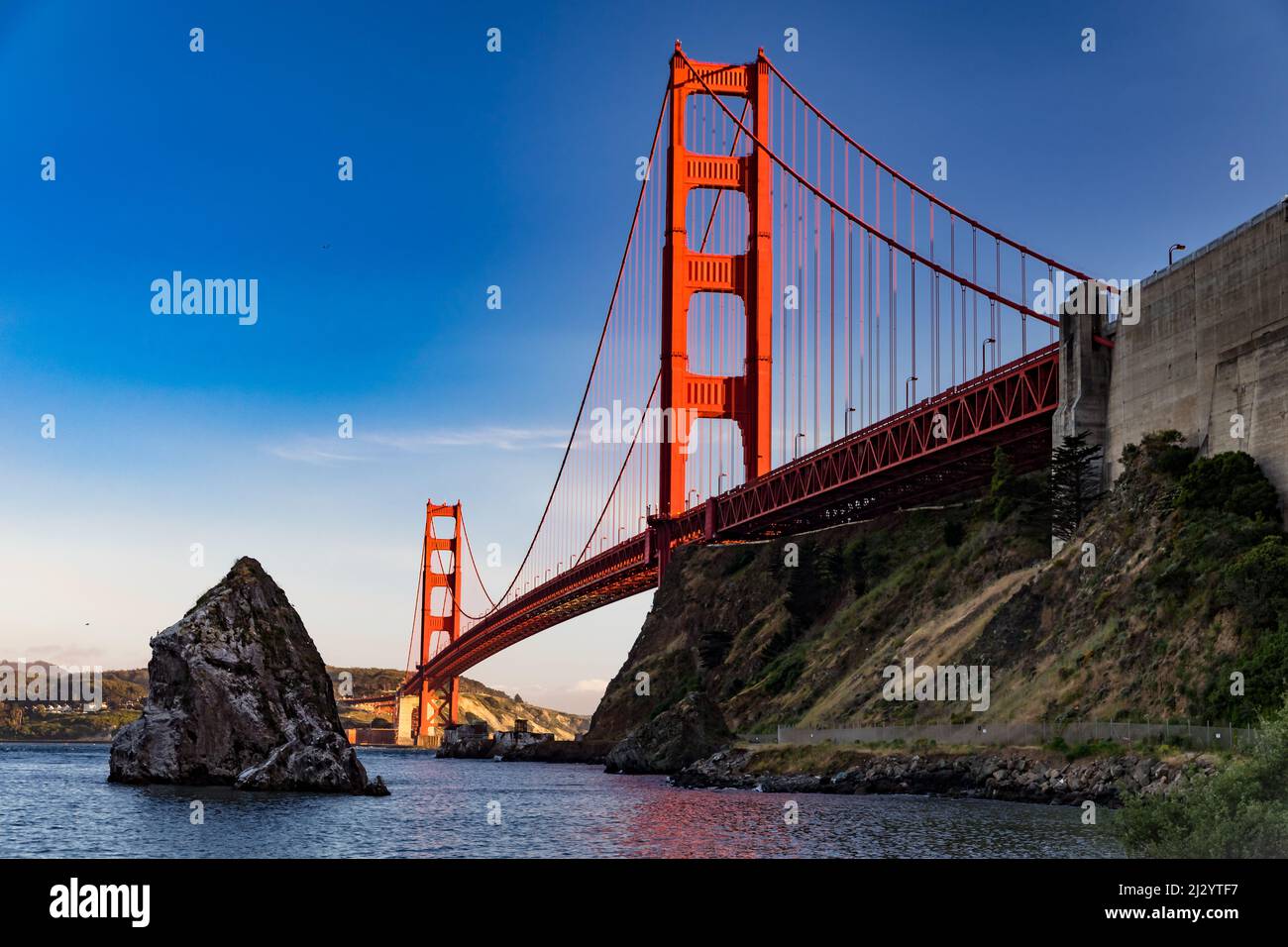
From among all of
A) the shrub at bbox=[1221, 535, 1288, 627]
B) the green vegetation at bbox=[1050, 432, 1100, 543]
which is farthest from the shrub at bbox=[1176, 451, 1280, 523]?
the green vegetation at bbox=[1050, 432, 1100, 543]

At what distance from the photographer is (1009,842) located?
30344 mm

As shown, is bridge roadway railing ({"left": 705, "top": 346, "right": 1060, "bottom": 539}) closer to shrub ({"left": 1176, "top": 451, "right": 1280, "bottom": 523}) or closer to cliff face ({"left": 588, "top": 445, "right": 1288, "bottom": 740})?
cliff face ({"left": 588, "top": 445, "right": 1288, "bottom": 740})

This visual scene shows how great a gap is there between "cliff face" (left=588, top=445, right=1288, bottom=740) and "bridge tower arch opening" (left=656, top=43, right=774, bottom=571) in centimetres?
733

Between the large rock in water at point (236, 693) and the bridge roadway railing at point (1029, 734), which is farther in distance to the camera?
the large rock in water at point (236, 693)

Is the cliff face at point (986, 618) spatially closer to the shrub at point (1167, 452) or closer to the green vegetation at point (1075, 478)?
the shrub at point (1167, 452)

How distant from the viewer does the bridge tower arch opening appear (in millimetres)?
98562

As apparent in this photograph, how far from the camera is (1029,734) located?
153 ft

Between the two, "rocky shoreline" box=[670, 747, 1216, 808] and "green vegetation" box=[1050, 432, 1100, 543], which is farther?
"green vegetation" box=[1050, 432, 1100, 543]

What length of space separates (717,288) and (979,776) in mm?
59854

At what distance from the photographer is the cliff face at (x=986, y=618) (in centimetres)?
4338

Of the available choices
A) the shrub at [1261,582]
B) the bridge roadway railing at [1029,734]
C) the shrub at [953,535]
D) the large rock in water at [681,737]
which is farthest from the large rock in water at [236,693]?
the shrub at [953,535]

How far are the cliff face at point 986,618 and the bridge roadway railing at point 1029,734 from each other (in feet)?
3.50

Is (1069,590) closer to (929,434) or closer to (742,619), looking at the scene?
(929,434)
